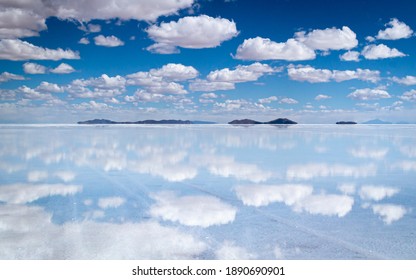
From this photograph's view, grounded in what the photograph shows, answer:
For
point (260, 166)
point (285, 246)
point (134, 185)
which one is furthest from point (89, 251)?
point (260, 166)

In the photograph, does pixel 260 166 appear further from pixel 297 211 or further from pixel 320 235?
pixel 320 235

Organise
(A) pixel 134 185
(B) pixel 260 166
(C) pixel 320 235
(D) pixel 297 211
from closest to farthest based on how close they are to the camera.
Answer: (C) pixel 320 235 < (D) pixel 297 211 < (A) pixel 134 185 < (B) pixel 260 166

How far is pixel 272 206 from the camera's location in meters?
8.27

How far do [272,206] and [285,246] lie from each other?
2.38 metres

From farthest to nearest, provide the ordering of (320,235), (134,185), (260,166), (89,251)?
(260,166) → (134,185) → (320,235) → (89,251)

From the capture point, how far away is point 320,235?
6371mm

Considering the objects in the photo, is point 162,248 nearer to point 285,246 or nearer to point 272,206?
point 285,246

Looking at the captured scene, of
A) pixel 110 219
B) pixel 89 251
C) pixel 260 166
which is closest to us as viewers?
pixel 89 251
